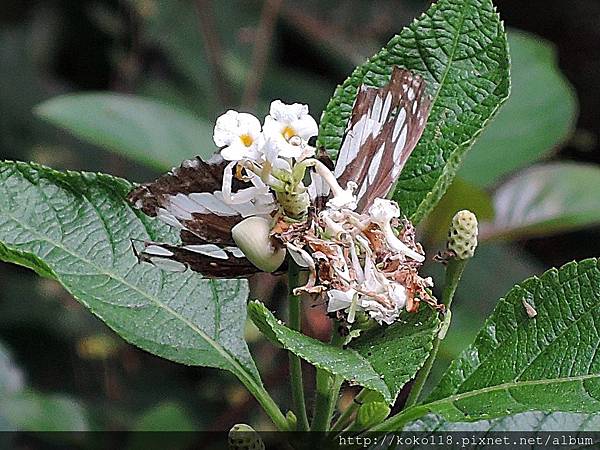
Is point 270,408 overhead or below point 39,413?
overhead

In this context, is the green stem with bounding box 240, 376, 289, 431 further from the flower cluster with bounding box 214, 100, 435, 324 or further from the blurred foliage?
the blurred foliage

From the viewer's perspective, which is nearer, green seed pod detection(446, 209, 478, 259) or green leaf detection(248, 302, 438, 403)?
green leaf detection(248, 302, 438, 403)

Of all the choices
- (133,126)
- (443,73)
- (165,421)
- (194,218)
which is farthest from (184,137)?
(194,218)

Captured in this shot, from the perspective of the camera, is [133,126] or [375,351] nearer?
[375,351]

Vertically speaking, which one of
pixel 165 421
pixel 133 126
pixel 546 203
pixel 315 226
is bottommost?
pixel 165 421

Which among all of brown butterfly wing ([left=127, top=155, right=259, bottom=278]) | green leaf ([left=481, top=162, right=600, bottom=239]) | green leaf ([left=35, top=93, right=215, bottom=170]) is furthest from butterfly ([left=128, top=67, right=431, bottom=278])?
green leaf ([left=481, top=162, right=600, bottom=239])

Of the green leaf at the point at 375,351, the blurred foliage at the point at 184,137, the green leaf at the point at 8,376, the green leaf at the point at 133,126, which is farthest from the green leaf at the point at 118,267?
the green leaf at the point at 8,376

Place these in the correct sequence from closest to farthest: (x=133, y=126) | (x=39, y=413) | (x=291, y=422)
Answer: (x=291, y=422)
(x=39, y=413)
(x=133, y=126)

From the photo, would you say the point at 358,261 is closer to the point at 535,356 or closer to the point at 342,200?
the point at 342,200
